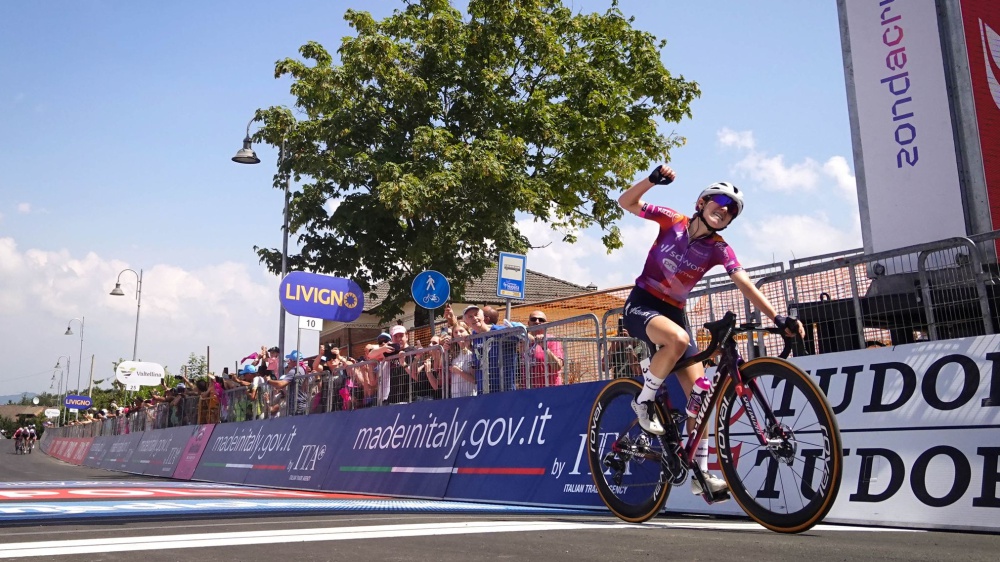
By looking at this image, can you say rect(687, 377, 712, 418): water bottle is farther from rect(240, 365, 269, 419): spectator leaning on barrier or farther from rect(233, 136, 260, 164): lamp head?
rect(233, 136, 260, 164): lamp head

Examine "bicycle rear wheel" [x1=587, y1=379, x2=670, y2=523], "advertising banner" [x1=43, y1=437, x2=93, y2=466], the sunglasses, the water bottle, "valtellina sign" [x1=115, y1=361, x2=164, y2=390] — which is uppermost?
"valtellina sign" [x1=115, y1=361, x2=164, y2=390]

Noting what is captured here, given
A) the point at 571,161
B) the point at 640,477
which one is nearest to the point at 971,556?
the point at 640,477

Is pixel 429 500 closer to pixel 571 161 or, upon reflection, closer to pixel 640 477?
pixel 640 477

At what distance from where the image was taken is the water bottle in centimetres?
560

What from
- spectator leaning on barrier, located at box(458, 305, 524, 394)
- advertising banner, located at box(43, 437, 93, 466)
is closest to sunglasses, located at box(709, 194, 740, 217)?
spectator leaning on barrier, located at box(458, 305, 524, 394)

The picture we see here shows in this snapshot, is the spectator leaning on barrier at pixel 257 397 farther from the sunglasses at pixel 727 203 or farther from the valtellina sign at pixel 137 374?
the valtellina sign at pixel 137 374

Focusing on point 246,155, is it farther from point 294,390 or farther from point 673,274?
point 673,274

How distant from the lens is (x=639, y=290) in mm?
5949

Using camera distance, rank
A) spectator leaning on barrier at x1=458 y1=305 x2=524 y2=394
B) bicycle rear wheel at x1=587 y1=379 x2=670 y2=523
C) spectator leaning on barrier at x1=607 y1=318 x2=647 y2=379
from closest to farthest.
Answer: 1. bicycle rear wheel at x1=587 y1=379 x2=670 y2=523
2. spectator leaning on barrier at x1=607 y1=318 x2=647 y2=379
3. spectator leaning on barrier at x1=458 y1=305 x2=524 y2=394

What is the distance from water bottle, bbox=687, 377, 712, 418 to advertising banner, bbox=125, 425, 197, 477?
17.7 m

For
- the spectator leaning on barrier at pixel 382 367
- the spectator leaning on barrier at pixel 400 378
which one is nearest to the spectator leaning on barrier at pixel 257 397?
the spectator leaning on barrier at pixel 382 367

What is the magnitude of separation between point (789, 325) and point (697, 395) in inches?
41.4

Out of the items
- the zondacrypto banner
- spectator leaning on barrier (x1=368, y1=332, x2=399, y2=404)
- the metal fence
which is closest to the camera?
the zondacrypto banner

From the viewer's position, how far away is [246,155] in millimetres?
26562
